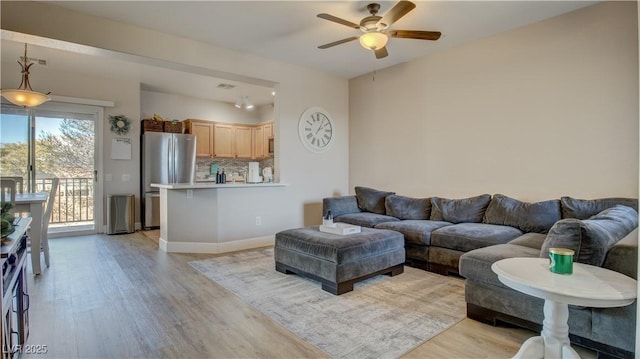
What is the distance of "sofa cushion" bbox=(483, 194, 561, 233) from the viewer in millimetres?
3335

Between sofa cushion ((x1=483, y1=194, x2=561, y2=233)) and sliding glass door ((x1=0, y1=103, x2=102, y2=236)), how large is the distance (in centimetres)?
631

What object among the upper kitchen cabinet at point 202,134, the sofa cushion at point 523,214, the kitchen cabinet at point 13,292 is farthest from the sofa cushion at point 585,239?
the upper kitchen cabinet at point 202,134

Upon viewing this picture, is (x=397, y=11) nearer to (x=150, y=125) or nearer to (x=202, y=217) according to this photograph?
(x=202, y=217)

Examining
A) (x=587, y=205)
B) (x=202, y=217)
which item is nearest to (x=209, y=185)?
(x=202, y=217)

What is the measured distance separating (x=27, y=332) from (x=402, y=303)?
2.68m

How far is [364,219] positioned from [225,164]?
15.8 ft

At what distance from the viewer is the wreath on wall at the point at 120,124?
19.5ft

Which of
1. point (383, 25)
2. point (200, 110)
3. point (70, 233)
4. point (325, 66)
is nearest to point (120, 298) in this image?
point (383, 25)

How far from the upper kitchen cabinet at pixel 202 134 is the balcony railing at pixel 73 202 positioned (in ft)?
6.86

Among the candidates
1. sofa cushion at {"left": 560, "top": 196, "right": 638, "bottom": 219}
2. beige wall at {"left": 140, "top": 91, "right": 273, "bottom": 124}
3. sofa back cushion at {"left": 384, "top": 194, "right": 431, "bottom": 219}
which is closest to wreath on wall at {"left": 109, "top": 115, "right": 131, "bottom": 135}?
beige wall at {"left": 140, "top": 91, "right": 273, "bottom": 124}

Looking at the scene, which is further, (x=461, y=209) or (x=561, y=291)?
(x=461, y=209)

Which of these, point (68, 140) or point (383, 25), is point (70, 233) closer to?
point (68, 140)

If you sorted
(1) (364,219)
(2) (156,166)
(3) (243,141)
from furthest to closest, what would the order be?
1. (3) (243,141)
2. (2) (156,166)
3. (1) (364,219)

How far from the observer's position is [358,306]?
2.69 m
